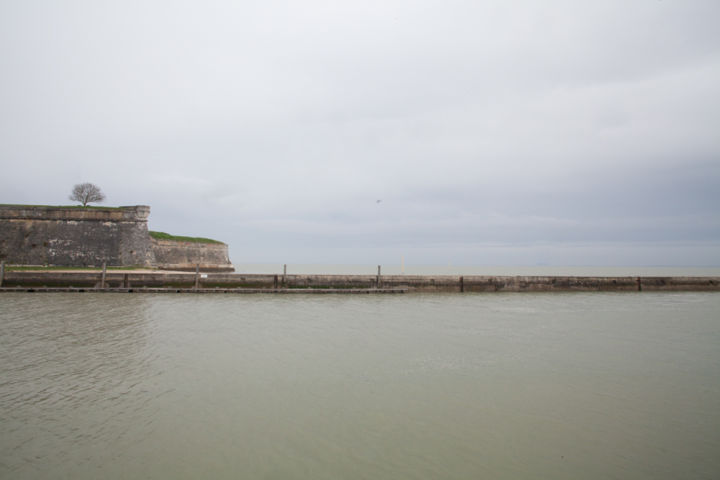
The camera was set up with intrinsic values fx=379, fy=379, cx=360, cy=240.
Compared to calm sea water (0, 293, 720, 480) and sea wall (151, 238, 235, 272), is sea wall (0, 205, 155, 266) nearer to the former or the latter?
sea wall (151, 238, 235, 272)

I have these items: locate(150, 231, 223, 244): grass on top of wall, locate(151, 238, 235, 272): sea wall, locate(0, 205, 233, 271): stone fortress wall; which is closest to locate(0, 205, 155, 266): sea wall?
locate(0, 205, 233, 271): stone fortress wall

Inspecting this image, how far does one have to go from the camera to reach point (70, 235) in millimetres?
26656

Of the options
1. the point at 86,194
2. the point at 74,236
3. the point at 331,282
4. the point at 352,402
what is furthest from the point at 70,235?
the point at 352,402

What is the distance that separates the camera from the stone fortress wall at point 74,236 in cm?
2592

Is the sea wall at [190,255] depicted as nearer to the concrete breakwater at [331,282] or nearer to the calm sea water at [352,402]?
the concrete breakwater at [331,282]

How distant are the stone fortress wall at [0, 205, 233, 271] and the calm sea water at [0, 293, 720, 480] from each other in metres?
16.6

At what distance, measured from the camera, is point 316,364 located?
25.9 feet

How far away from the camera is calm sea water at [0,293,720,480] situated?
411 cm

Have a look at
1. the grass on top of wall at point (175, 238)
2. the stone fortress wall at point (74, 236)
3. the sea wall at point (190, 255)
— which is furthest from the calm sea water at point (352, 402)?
the grass on top of wall at point (175, 238)

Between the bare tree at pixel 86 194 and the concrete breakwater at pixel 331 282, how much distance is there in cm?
1202

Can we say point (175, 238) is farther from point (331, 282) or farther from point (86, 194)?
point (331, 282)

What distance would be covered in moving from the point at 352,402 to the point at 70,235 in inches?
1148

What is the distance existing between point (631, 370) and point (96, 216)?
31908 millimetres

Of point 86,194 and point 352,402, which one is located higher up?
point 86,194
